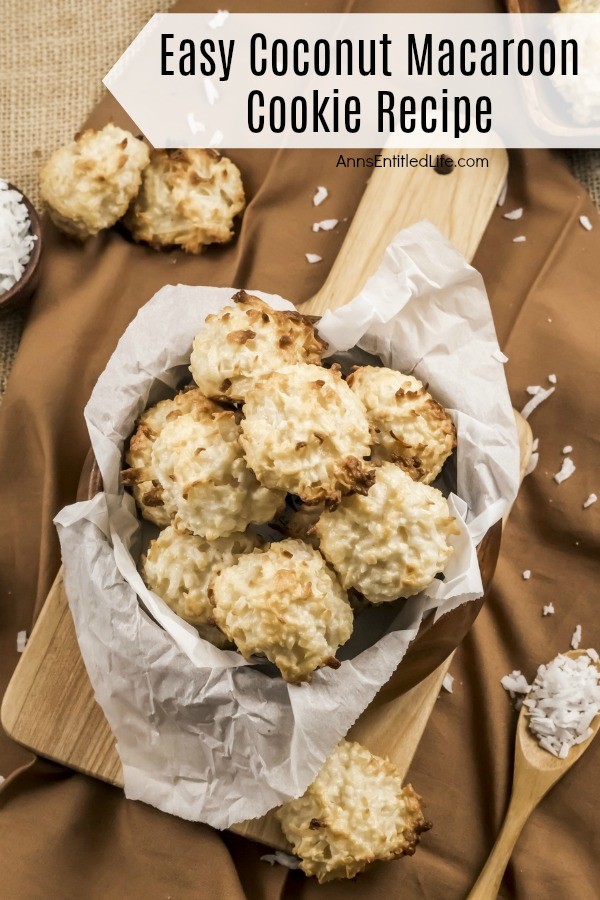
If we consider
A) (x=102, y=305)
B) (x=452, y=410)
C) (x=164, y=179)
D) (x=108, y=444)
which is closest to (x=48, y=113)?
(x=164, y=179)

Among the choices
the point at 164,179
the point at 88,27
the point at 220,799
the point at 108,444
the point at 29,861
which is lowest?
the point at 29,861

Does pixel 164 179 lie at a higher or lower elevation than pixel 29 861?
higher

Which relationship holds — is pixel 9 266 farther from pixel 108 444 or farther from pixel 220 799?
pixel 220 799

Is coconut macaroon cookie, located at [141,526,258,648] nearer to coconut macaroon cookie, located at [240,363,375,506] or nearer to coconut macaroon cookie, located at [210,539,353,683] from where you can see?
coconut macaroon cookie, located at [210,539,353,683]

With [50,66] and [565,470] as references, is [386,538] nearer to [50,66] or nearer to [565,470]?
[565,470]

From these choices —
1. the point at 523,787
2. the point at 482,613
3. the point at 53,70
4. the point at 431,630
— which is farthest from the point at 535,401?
the point at 53,70

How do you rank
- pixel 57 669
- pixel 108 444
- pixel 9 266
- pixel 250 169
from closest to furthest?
1. pixel 108 444
2. pixel 57 669
3. pixel 9 266
4. pixel 250 169
